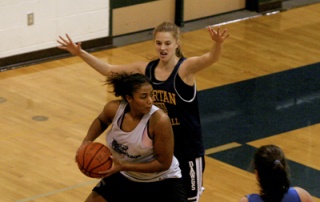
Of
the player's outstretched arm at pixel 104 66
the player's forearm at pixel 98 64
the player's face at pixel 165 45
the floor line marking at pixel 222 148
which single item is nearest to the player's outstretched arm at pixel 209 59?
the player's face at pixel 165 45

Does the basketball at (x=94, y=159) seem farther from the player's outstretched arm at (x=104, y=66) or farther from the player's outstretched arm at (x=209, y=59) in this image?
the player's outstretched arm at (x=209, y=59)

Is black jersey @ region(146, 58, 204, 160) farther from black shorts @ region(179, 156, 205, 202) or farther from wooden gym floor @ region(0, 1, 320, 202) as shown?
wooden gym floor @ region(0, 1, 320, 202)

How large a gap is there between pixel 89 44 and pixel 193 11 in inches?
79.9

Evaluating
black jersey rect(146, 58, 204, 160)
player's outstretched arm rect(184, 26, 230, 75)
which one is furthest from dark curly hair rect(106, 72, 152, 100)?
player's outstretched arm rect(184, 26, 230, 75)

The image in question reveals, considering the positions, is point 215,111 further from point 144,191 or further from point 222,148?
point 144,191

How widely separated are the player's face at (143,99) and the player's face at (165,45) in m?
0.44

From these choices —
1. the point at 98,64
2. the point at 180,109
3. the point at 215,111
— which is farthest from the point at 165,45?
the point at 215,111

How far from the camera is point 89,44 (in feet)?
36.9

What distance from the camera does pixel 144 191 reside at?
222 inches

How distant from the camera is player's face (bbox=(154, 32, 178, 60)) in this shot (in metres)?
5.89

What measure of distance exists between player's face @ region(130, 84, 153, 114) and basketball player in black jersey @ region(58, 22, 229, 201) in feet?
1.12

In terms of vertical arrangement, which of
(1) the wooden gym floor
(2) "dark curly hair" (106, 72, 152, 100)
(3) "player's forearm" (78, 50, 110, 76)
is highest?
(2) "dark curly hair" (106, 72, 152, 100)

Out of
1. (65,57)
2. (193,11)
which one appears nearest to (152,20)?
(193,11)

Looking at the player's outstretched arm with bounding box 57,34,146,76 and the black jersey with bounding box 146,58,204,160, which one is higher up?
the player's outstretched arm with bounding box 57,34,146,76
